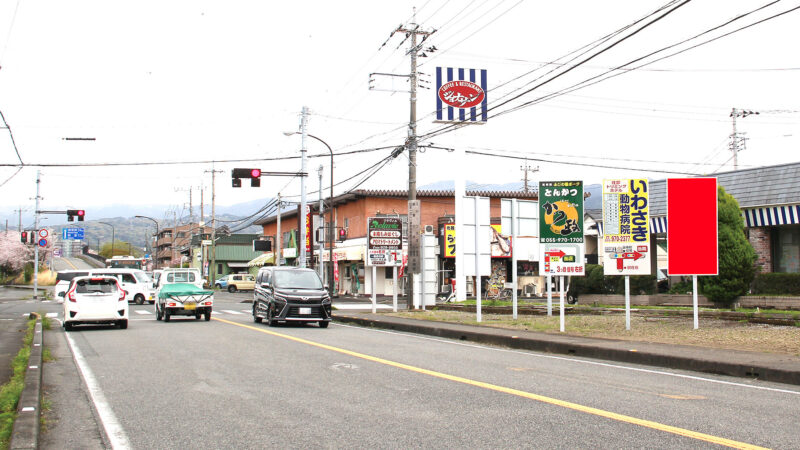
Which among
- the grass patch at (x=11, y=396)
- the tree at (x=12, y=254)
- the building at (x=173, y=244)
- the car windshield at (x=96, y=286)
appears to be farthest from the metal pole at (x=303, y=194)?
the building at (x=173, y=244)

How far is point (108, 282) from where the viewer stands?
20594 mm

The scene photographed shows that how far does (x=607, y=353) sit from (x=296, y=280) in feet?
38.5

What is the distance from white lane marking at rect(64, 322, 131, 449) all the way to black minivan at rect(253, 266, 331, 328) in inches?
354

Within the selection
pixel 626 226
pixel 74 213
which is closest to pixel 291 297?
pixel 626 226

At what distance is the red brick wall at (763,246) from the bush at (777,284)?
2.54 ft

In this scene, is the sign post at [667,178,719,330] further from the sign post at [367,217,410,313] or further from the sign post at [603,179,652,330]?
the sign post at [367,217,410,313]

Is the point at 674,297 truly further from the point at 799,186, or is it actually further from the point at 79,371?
the point at 79,371

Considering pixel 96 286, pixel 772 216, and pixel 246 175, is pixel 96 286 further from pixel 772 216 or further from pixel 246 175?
pixel 772 216

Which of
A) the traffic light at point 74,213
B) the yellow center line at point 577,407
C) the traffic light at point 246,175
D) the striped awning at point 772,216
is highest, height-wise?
the traffic light at point 246,175

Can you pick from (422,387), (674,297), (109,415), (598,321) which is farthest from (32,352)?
(674,297)

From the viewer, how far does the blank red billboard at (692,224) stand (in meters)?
17.4

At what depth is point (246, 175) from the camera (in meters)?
30.0

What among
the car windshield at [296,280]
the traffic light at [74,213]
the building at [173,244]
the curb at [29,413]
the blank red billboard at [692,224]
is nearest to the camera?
the curb at [29,413]

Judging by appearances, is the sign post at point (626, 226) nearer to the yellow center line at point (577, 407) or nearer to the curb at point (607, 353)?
the curb at point (607, 353)
